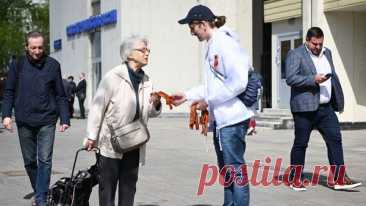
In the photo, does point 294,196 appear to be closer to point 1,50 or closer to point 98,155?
point 98,155

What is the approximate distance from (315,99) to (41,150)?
10.8ft

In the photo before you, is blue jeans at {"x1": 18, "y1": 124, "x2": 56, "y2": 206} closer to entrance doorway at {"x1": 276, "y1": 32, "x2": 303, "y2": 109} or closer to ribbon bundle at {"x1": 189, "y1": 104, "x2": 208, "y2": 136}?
ribbon bundle at {"x1": 189, "y1": 104, "x2": 208, "y2": 136}

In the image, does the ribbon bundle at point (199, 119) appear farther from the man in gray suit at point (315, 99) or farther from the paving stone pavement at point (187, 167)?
the man in gray suit at point (315, 99)

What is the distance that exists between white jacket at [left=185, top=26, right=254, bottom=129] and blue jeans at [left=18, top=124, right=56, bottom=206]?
2.05m

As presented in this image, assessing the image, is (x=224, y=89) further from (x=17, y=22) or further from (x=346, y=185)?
(x=17, y=22)

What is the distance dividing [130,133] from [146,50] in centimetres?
70

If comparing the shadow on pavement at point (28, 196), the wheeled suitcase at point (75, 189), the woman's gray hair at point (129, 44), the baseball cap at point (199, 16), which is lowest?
the shadow on pavement at point (28, 196)

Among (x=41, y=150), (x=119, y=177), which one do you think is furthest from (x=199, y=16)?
(x=41, y=150)

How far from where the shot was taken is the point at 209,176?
9750 millimetres

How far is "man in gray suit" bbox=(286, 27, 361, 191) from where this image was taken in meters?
8.40

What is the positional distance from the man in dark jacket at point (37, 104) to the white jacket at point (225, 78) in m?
2.01

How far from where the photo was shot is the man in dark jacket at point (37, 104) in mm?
7156

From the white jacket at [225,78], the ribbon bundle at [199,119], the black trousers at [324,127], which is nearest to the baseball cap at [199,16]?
the white jacket at [225,78]

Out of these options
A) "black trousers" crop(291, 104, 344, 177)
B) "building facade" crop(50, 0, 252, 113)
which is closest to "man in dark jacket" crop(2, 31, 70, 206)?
"black trousers" crop(291, 104, 344, 177)
